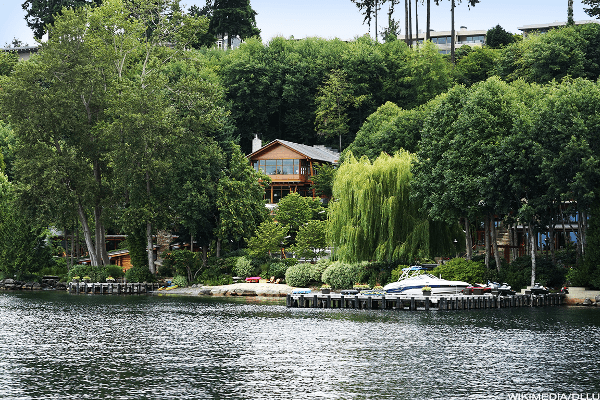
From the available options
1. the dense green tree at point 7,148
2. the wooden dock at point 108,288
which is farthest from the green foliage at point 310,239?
the dense green tree at point 7,148

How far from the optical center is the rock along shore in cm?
6962

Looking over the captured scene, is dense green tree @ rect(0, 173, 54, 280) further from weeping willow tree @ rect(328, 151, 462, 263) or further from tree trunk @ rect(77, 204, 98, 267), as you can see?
weeping willow tree @ rect(328, 151, 462, 263)

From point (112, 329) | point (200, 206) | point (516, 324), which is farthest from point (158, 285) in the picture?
point (516, 324)

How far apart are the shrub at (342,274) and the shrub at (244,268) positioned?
1101 centimetres

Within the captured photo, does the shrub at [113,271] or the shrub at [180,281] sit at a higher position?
the shrub at [113,271]

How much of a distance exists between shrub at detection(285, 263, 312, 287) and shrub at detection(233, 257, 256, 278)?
588cm

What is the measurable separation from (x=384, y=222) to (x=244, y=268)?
19141 mm

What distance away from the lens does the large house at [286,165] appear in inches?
3752

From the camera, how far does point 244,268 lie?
246 feet

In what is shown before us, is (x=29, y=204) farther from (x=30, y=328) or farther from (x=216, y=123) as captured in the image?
(x=30, y=328)

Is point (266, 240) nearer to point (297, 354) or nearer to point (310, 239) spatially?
point (310, 239)

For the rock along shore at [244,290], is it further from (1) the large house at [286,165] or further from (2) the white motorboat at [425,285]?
(1) the large house at [286,165]

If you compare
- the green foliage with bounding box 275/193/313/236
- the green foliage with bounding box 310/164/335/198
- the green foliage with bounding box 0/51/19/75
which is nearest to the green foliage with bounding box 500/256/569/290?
the green foliage with bounding box 275/193/313/236

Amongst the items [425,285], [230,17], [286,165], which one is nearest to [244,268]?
[425,285]
